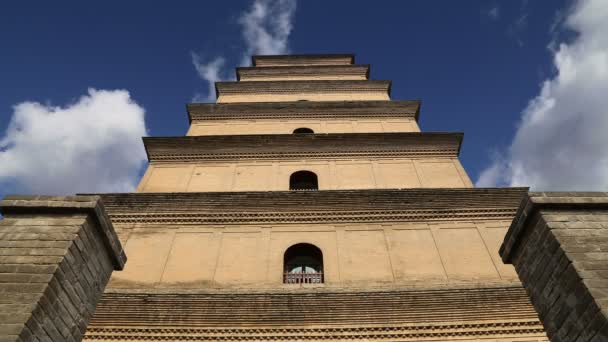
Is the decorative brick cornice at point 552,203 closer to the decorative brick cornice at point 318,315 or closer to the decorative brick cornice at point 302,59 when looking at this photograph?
the decorative brick cornice at point 318,315

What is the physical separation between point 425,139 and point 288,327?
296 inches

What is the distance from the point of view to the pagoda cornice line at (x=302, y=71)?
801 inches

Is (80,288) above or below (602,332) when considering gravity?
above

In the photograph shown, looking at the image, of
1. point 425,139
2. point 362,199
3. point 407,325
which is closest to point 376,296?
point 407,325

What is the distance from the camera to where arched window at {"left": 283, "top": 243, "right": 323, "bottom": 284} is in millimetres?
8898

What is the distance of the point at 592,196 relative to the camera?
18.6 feet

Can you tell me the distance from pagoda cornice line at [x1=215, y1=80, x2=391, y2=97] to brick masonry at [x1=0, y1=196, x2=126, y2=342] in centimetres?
1239

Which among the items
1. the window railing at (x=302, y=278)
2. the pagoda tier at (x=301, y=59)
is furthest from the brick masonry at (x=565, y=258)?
the pagoda tier at (x=301, y=59)

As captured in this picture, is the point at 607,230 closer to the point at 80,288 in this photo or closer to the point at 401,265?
the point at 401,265

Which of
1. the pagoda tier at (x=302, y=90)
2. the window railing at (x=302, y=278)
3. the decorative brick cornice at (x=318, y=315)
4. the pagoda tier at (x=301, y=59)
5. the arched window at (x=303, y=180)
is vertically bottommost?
the decorative brick cornice at (x=318, y=315)

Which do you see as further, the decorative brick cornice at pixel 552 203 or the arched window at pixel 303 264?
the arched window at pixel 303 264

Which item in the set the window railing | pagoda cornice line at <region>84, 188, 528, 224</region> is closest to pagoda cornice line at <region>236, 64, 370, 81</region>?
pagoda cornice line at <region>84, 188, 528, 224</region>

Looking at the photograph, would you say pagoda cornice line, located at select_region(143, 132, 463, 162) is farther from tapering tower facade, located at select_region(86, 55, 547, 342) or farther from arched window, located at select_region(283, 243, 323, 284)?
arched window, located at select_region(283, 243, 323, 284)

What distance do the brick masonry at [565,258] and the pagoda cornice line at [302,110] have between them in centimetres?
968
